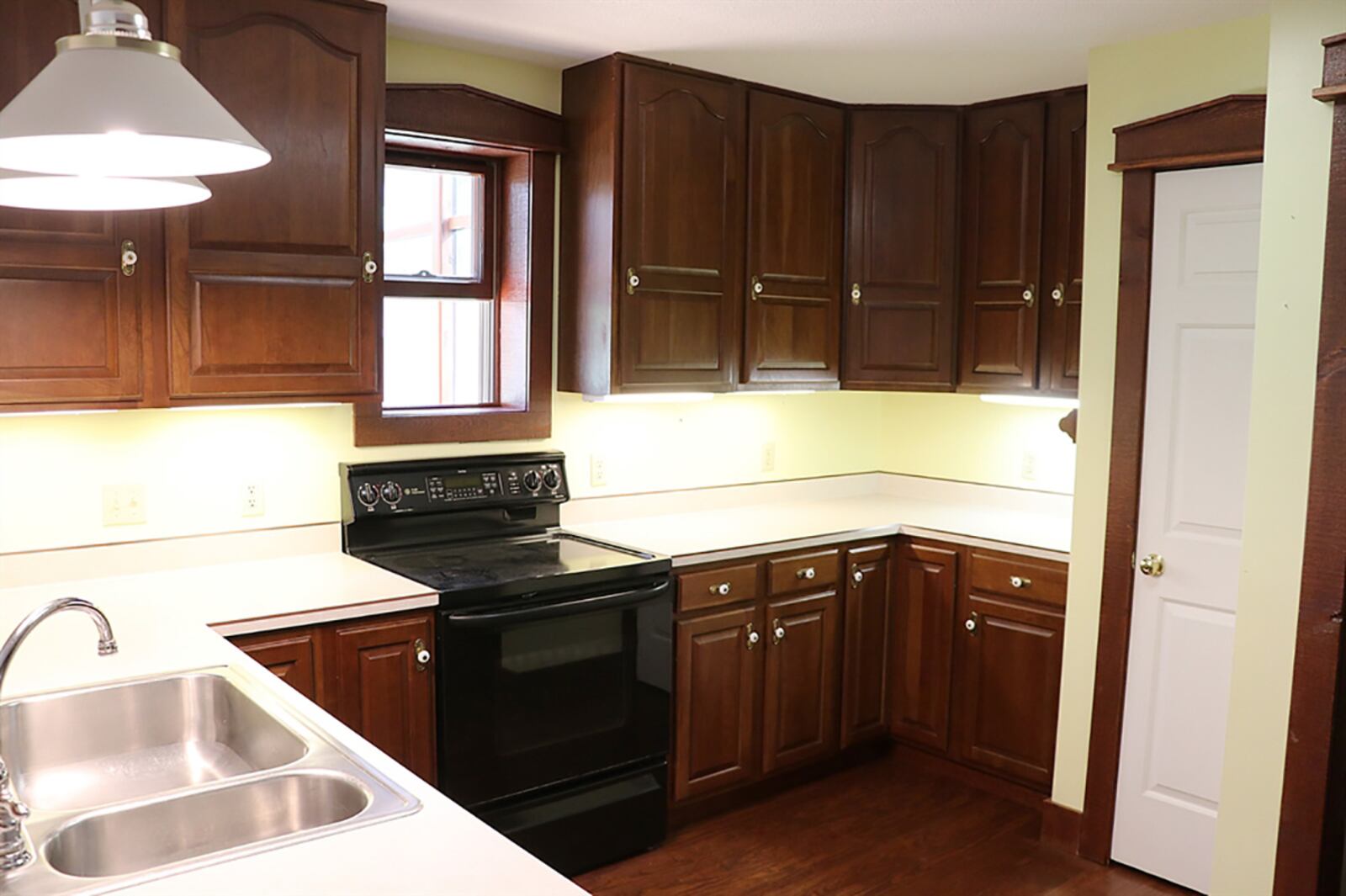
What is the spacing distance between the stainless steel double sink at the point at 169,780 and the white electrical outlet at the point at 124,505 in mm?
1076

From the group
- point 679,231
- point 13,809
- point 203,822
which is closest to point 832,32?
point 679,231

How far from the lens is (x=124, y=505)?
2998 millimetres

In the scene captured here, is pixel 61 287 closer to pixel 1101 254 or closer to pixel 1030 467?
pixel 1101 254

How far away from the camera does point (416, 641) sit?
2.88 m

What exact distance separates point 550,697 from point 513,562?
0.40 m

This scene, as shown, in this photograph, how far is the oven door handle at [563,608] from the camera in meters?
2.95

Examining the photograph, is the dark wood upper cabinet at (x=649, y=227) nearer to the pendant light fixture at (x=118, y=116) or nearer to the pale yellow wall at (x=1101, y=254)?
the pale yellow wall at (x=1101, y=254)

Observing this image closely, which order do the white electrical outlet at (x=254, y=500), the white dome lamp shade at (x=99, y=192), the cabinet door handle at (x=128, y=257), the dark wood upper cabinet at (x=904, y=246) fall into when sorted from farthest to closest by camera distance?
the dark wood upper cabinet at (x=904, y=246), the white electrical outlet at (x=254, y=500), the cabinet door handle at (x=128, y=257), the white dome lamp shade at (x=99, y=192)

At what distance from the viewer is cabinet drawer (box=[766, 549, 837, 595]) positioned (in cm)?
370

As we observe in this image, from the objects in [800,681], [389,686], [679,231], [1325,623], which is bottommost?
[800,681]

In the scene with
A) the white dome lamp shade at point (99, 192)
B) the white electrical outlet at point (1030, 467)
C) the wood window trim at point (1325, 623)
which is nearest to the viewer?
the white dome lamp shade at point (99, 192)

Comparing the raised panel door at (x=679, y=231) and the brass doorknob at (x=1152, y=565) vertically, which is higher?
the raised panel door at (x=679, y=231)

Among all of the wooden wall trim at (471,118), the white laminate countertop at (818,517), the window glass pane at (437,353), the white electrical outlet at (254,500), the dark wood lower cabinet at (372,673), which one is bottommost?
the dark wood lower cabinet at (372,673)

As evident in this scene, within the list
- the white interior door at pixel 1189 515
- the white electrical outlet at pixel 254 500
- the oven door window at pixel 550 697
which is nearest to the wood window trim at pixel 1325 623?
the white interior door at pixel 1189 515
